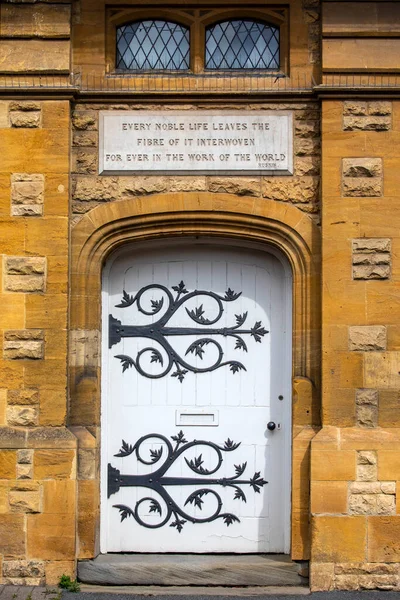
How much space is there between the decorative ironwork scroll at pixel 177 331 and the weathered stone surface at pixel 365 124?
156 cm

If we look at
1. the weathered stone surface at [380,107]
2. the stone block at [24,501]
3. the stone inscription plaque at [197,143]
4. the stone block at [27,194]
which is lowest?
the stone block at [24,501]

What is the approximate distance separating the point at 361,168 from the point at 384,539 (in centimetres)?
273

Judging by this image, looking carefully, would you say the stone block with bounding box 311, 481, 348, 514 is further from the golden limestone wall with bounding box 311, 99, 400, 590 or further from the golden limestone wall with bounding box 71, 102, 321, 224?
the golden limestone wall with bounding box 71, 102, 321, 224

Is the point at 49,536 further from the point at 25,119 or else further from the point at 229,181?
the point at 25,119

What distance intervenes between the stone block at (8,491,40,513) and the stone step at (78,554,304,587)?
58 cm

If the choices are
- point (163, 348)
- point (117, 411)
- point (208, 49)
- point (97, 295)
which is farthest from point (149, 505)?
point (208, 49)

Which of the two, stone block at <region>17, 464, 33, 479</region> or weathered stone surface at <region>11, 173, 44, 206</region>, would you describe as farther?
weathered stone surface at <region>11, 173, 44, 206</region>

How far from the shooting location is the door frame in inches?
257

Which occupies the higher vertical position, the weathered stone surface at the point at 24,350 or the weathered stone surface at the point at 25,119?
the weathered stone surface at the point at 25,119

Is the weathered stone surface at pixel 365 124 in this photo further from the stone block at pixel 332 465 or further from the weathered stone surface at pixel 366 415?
the stone block at pixel 332 465

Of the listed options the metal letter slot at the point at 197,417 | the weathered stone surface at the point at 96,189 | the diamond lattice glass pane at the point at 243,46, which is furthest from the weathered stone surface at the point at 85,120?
the metal letter slot at the point at 197,417

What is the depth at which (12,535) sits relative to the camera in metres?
6.39

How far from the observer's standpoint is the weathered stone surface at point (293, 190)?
21.6 ft

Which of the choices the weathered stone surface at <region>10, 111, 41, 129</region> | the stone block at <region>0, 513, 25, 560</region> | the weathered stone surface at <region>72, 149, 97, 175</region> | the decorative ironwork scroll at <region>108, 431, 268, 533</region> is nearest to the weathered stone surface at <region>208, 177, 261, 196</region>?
the weathered stone surface at <region>72, 149, 97, 175</region>
